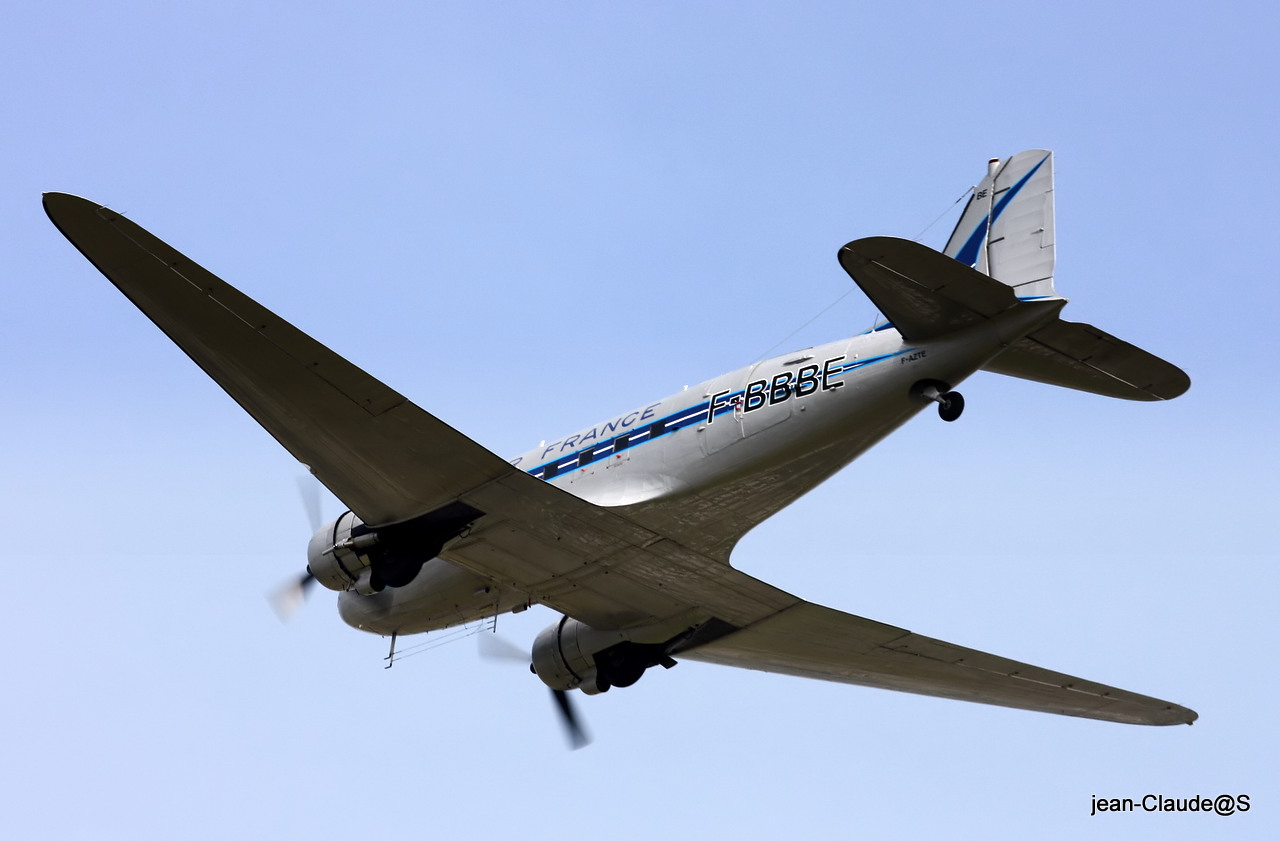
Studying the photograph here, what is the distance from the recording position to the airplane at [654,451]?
716 inches

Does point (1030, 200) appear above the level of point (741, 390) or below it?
above

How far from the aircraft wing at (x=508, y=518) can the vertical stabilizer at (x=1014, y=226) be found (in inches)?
227

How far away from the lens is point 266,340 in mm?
18312

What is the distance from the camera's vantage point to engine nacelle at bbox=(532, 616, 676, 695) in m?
24.9

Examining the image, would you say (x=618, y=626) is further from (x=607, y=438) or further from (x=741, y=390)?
(x=741, y=390)

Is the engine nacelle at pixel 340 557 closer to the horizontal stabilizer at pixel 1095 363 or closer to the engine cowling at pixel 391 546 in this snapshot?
the engine cowling at pixel 391 546

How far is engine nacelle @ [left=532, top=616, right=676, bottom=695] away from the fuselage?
341cm

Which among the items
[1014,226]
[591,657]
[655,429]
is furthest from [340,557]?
[1014,226]

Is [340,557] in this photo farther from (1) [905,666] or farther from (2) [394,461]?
(1) [905,666]

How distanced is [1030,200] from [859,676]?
32.1ft

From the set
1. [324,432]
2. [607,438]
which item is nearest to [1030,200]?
[607,438]

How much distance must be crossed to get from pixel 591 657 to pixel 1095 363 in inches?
408

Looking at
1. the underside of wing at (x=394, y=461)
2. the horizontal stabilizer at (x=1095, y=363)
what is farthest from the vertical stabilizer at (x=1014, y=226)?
the underside of wing at (x=394, y=461)

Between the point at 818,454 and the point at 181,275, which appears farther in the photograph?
the point at 818,454
